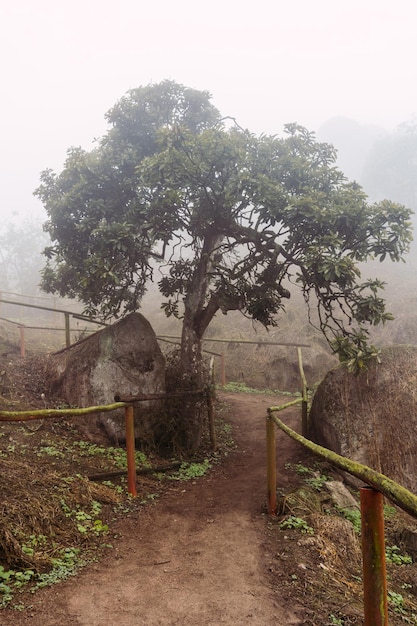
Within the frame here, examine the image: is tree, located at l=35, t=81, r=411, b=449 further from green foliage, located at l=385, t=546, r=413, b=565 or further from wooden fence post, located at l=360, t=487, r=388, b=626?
wooden fence post, located at l=360, t=487, r=388, b=626

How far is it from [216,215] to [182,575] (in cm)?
611

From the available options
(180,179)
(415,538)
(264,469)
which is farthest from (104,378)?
(415,538)

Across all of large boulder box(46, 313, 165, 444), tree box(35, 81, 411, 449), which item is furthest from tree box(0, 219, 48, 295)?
large boulder box(46, 313, 165, 444)

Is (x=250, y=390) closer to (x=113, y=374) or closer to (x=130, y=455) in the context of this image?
(x=113, y=374)

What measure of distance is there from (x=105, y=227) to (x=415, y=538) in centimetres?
650

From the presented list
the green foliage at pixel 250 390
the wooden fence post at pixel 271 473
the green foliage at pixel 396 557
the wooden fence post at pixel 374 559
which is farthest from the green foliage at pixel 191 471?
the green foliage at pixel 250 390

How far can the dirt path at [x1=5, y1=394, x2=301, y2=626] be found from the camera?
2.87 m

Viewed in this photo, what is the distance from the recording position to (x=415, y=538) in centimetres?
520

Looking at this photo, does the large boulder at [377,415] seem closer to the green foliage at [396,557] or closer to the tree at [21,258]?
the green foliage at [396,557]

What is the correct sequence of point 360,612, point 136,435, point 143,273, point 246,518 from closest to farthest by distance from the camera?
point 360,612 → point 246,518 → point 136,435 → point 143,273

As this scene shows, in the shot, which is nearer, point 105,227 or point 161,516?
point 161,516

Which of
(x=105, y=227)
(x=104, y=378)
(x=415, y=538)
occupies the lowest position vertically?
(x=415, y=538)

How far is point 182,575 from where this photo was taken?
351 centimetres

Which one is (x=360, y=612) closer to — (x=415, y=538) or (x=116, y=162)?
(x=415, y=538)
